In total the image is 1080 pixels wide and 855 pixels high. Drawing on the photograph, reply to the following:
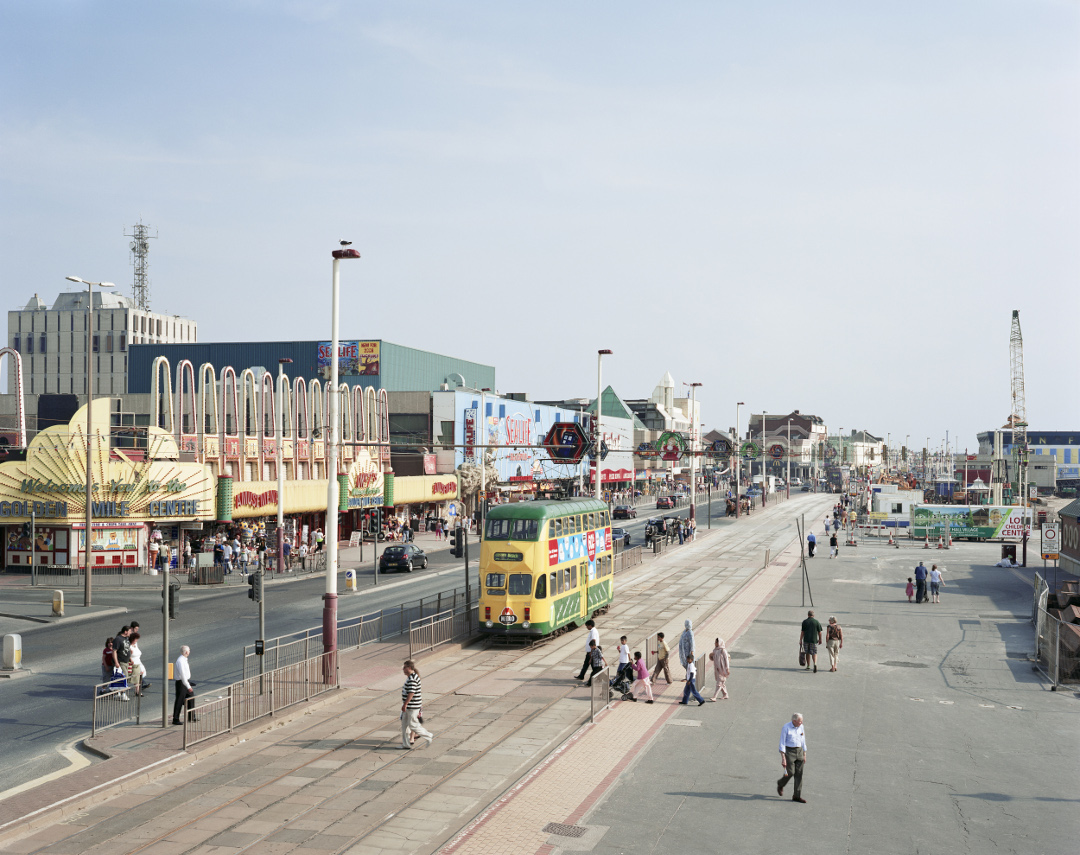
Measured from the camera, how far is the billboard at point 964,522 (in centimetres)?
7162

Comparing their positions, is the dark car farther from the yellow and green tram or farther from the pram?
the pram

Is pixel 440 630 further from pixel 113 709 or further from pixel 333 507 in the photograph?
pixel 113 709

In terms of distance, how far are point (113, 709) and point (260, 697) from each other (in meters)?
3.46

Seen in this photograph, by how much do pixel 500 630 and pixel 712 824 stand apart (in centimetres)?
1529

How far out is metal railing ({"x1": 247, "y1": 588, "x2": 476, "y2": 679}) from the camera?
25.2m

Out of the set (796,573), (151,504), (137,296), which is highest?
(137,296)

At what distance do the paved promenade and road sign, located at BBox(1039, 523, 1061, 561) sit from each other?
1930 cm

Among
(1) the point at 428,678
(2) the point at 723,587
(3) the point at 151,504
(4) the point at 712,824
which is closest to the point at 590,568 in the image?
(1) the point at 428,678

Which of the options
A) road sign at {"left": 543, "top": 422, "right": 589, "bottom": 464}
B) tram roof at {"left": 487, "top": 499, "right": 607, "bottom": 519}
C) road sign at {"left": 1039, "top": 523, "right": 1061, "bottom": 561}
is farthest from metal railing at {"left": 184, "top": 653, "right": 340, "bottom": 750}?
road sign at {"left": 1039, "top": 523, "right": 1061, "bottom": 561}

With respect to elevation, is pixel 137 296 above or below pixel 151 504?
above

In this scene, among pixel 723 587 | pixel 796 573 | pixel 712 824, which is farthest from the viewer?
pixel 796 573

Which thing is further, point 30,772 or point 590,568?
point 590,568

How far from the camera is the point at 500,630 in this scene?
29.6 meters

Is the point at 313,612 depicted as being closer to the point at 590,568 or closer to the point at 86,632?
the point at 86,632
